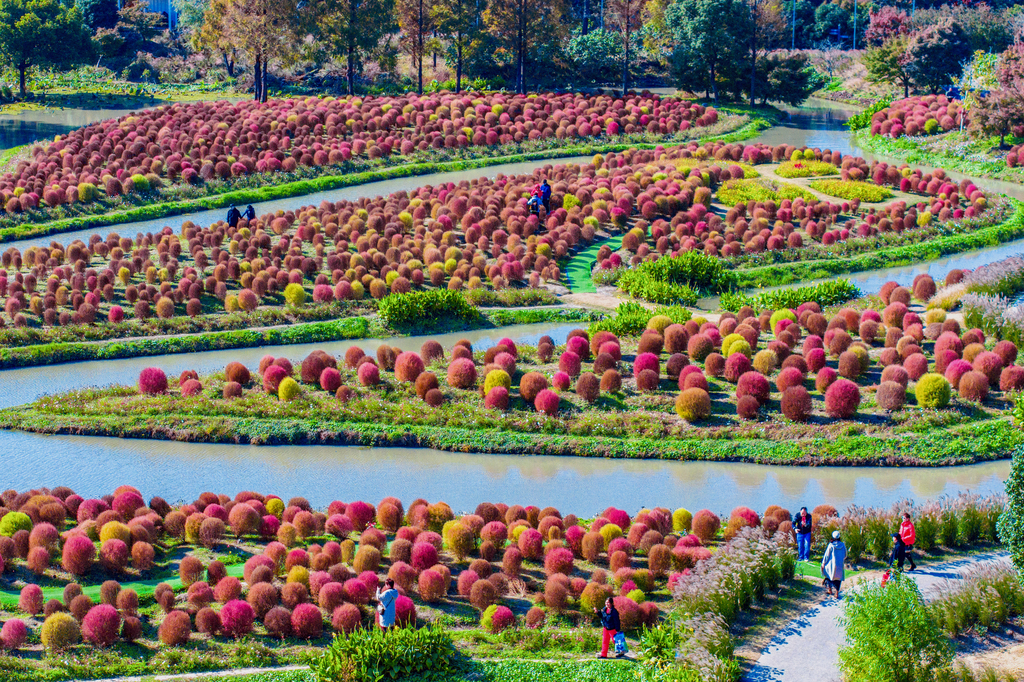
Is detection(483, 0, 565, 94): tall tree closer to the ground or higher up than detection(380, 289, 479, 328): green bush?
higher up

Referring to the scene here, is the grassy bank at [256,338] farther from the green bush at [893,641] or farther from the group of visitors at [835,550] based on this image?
the green bush at [893,641]

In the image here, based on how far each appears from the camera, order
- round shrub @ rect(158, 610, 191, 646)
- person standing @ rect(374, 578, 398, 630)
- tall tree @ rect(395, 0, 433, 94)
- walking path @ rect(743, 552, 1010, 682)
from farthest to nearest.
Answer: tall tree @ rect(395, 0, 433, 94), round shrub @ rect(158, 610, 191, 646), person standing @ rect(374, 578, 398, 630), walking path @ rect(743, 552, 1010, 682)

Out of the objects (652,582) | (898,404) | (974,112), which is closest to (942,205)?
(974,112)

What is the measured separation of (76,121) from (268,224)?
1512 inches

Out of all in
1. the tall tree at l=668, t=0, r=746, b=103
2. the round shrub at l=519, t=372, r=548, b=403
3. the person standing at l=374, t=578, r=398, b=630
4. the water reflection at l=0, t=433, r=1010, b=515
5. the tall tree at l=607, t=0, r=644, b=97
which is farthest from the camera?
the tall tree at l=607, t=0, r=644, b=97

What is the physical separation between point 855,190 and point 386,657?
38336 millimetres

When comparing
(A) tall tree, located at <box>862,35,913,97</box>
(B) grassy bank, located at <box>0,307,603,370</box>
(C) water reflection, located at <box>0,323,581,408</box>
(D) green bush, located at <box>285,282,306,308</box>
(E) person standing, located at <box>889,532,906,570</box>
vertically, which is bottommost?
(E) person standing, located at <box>889,532,906,570</box>

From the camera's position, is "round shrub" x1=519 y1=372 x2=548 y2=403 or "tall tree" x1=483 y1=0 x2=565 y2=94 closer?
"round shrub" x1=519 y1=372 x2=548 y2=403

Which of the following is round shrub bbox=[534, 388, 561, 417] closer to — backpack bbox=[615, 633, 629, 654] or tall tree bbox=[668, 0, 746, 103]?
backpack bbox=[615, 633, 629, 654]

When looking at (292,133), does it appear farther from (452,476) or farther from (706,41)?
(452,476)

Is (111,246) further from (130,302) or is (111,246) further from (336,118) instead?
(336,118)

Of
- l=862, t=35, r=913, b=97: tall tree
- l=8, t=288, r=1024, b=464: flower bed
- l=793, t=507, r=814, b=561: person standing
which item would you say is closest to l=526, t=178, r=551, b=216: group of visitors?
l=8, t=288, r=1024, b=464: flower bed

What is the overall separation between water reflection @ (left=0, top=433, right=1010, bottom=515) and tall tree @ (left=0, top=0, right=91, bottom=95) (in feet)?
204

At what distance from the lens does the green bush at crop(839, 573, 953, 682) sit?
14.6 metres
